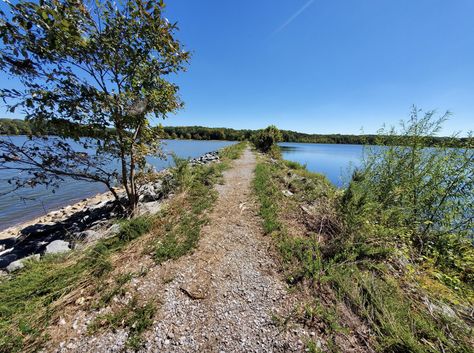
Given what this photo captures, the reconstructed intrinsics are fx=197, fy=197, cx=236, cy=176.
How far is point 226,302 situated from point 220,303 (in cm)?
8

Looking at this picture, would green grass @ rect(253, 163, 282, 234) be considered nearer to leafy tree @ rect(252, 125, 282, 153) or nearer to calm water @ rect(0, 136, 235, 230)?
Answer: calm water @ rect(0, 136, 235, 230)

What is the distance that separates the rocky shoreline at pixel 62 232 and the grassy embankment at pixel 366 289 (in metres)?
3.68

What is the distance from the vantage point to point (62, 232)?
5.62 m

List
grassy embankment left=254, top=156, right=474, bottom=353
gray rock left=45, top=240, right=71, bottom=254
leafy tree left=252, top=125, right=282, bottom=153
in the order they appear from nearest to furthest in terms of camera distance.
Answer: grassy embankment left=254, top=156, right=474, bottom=353 < gray rock left=45, top=240, right=71, bottom=254 < leafy tree left=252, top=125, right=282, bottom=153

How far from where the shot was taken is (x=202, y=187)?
287 inches

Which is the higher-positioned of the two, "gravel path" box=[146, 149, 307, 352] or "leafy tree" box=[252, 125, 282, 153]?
"leafy tree" box=[252, 125, 282, 153]

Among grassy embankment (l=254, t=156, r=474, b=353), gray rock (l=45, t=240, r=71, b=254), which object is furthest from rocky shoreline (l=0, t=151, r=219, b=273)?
grassy embankment (l=254, t=156, r=474, b=353)

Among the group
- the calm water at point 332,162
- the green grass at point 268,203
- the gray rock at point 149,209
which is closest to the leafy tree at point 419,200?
the calm water at point 332,162

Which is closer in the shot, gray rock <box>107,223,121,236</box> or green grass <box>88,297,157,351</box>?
green grass <box>88,297,157,351</box>

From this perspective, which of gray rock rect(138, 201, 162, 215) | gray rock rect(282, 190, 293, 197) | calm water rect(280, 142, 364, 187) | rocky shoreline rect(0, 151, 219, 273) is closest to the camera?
rocky shoreline rect(0, 151, 219, 273)

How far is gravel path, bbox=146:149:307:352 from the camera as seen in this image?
2.15m

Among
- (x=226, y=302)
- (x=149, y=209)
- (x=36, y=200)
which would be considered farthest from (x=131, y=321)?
(x=36, y=200)

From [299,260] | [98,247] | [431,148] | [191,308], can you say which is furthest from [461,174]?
[98,247]

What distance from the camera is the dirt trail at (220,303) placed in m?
2.12
